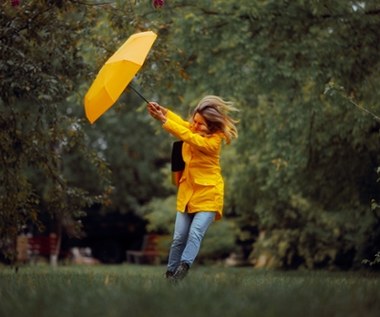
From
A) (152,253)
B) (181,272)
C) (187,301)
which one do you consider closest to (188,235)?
(181,272)

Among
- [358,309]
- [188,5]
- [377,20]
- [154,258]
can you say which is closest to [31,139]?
[188,5]

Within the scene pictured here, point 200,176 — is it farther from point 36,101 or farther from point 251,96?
point 251,96

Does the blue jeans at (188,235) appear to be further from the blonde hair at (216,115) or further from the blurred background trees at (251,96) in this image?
the blurred background trees at (251,96)

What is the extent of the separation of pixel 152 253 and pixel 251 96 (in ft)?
49.0

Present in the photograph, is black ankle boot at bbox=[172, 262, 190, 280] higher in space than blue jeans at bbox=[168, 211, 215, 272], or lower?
lower

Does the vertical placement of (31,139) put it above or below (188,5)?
below

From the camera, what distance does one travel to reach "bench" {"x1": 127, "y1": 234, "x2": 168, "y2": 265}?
3095 cm

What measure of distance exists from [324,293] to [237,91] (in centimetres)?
986

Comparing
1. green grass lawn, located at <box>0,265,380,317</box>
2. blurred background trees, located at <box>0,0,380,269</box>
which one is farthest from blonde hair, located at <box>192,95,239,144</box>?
green grass lawn, located at <box>0,265,380,317</box>

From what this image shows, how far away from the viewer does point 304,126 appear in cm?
1648

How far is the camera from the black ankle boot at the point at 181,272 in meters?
8.04

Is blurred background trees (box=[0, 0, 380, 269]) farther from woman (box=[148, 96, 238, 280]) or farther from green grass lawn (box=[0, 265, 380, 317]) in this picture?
green grass lawn (box=[0, 265, 380, 317])

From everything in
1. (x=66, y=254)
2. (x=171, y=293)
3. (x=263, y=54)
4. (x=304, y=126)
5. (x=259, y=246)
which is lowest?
(x=66, y=254)

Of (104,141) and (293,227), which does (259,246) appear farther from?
(104,141)
